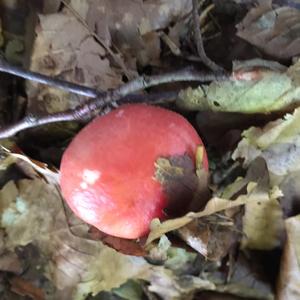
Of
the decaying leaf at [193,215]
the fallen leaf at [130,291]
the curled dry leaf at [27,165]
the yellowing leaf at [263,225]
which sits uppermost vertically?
the decaying leaf at [193,215]

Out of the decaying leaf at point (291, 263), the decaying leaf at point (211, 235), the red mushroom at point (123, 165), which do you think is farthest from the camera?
the decaying leaf at point (291, 263)

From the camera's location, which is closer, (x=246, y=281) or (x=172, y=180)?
(x=172, y=180)

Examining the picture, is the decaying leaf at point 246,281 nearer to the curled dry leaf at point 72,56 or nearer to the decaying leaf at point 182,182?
the decaying leaf at point 182,182

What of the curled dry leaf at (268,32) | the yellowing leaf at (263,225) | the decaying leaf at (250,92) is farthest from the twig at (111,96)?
the yellowing leaf at (263,225)

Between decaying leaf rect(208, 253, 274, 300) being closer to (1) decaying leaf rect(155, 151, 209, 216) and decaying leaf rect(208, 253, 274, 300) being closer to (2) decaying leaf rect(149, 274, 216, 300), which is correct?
(2) decaying leaf rect(149, 274, 216, 300)

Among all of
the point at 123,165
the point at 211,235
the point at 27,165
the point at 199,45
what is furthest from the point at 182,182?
the point at 27,165

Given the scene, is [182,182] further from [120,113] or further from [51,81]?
[51,81]

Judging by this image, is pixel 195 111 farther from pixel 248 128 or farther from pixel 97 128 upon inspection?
pixel 97 128
